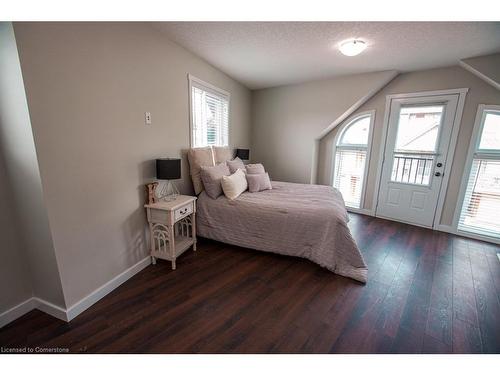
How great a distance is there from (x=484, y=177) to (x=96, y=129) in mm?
4659

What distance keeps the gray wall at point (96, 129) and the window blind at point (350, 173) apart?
10.6ft

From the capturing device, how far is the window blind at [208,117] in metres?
2.88

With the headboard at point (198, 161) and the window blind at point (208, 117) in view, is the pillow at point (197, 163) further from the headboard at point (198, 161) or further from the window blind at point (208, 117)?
the window blind at point (208, 117)

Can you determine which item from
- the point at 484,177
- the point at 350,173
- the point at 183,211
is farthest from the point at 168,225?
the point at 484,177

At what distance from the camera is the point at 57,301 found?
5.14ft

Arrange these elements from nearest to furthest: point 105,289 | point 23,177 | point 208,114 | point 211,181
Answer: point 23,177 → point 105,289 → point 211,181 → point 208,114

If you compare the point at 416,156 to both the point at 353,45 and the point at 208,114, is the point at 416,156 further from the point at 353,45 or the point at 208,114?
the point at 208,114

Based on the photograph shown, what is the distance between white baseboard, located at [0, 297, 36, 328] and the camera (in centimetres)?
→ 149

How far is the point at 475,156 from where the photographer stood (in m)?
2.93

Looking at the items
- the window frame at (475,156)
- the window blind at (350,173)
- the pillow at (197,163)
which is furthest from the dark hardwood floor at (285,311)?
the window blind at (350,173)

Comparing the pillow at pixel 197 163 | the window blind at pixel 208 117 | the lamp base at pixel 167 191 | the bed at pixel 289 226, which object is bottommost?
the bed at pixel 289 226

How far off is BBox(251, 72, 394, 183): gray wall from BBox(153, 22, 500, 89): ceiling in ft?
1.28
